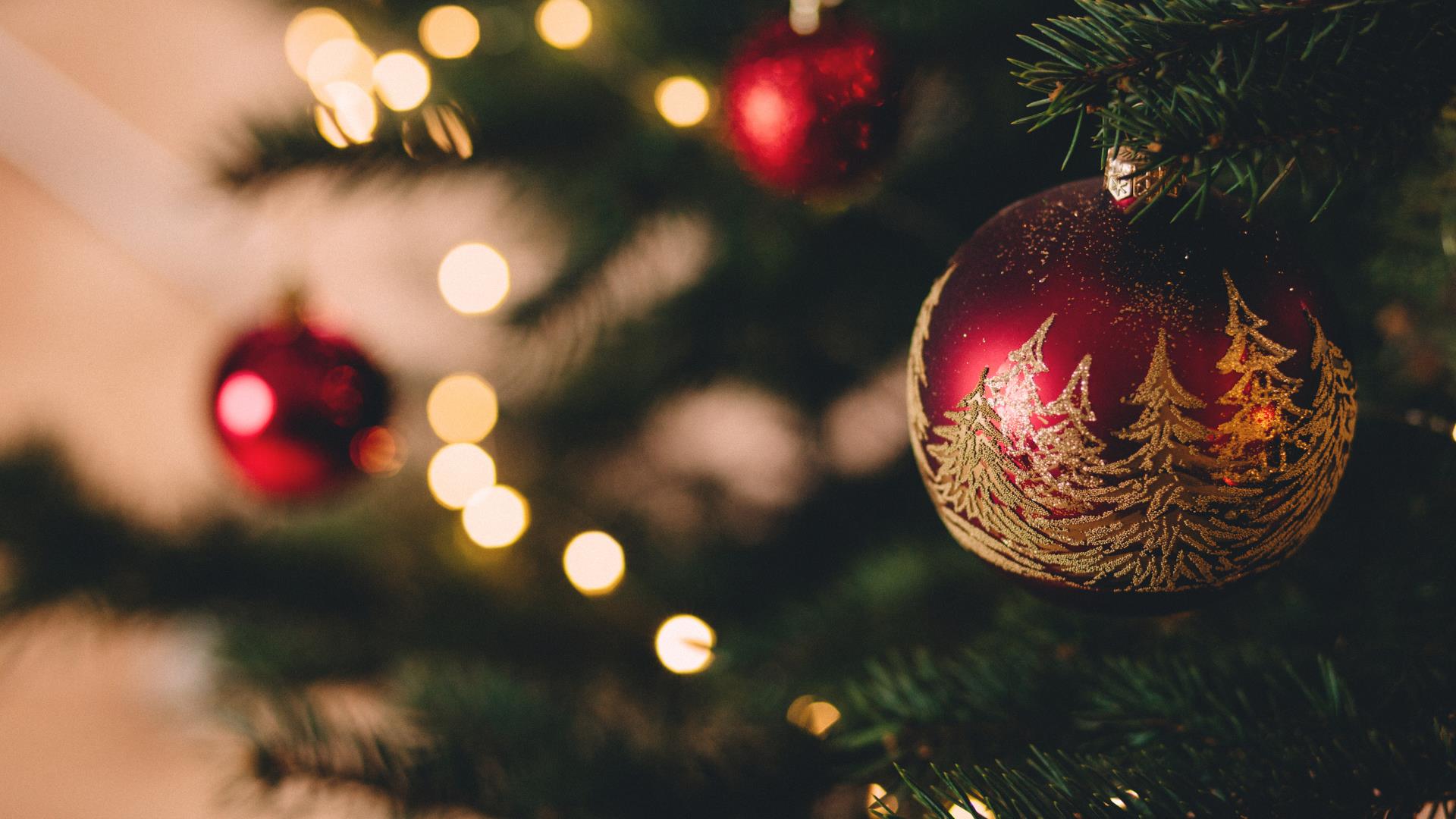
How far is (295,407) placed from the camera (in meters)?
0.58

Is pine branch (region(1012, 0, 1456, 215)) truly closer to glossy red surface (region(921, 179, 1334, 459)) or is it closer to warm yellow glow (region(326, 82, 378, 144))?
glossy red surface (region(921, 179, 1334, 459))

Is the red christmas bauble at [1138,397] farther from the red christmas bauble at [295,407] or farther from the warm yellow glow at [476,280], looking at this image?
the warm yellow glow at [476,280]


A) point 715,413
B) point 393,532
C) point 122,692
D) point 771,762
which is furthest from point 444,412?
point 122,692

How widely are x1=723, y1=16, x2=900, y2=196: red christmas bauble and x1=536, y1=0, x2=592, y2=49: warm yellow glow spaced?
27 centimetres

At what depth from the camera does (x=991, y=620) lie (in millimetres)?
530

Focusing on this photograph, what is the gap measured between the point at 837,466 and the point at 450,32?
1.83 feet

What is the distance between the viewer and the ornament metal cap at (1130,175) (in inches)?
10.0

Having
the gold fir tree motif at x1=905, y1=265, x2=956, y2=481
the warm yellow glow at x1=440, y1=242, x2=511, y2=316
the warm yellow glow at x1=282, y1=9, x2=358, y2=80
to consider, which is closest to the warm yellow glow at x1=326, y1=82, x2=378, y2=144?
the warm yellow glow at x1=440, y1=242, x2=511, y2=316

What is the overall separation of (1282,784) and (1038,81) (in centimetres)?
24

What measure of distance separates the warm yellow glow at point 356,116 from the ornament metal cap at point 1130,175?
0.45 m

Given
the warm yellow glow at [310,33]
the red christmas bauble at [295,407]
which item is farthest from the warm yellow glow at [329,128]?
the warm yellow glow at [310,33]

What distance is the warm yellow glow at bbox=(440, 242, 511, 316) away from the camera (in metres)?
0.86

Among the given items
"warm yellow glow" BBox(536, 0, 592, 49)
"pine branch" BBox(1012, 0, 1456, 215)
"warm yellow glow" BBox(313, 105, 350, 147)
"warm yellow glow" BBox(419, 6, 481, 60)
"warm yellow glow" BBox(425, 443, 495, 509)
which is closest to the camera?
"pine branch" BBox(1012, 0, 1456, 215)

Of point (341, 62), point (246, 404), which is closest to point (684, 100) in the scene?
point (246, 404)
